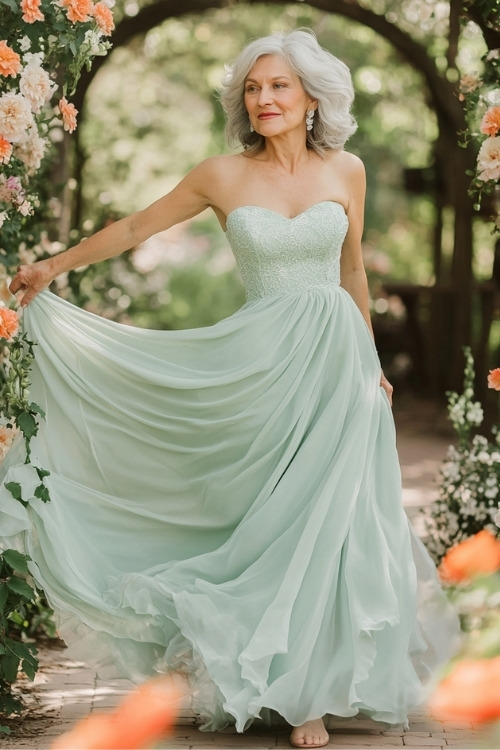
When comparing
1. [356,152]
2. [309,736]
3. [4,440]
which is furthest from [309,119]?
[356,152]

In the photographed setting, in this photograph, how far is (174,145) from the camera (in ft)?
57.4

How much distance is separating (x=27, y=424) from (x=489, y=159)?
1638mm

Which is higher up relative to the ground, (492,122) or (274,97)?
(274,97)

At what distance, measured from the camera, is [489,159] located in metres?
3.87

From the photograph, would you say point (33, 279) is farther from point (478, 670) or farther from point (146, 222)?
point (478, 670)

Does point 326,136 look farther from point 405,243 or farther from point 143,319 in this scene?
point 405,243

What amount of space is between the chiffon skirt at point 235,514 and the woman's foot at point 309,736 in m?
0.07

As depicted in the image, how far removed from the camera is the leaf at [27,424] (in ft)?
11.7

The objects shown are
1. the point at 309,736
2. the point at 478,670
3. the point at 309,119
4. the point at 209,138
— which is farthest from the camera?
the point at 209,138

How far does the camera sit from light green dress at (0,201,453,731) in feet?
11.2

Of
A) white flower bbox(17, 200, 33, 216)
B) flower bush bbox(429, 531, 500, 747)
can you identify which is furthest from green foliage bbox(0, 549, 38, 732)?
flower bush bbox(429, 531, 500, 747)

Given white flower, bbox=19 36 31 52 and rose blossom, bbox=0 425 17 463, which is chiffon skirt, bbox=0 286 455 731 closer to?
rose blossom, bbox=0 425 17 463

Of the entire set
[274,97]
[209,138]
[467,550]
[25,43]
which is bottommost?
[467,550]

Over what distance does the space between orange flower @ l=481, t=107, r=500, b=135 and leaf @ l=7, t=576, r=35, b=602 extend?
1.93m
